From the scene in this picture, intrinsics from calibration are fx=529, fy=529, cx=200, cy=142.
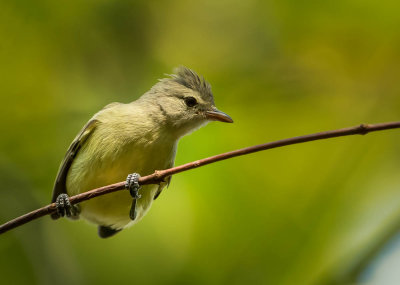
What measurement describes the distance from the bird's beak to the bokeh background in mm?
309

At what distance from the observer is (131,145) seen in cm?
316

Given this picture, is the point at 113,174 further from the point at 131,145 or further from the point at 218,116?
the point at 218,116

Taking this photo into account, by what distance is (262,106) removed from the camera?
3.86 m

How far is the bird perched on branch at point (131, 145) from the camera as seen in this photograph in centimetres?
314

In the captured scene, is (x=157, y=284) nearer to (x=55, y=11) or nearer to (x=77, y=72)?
(x=77, y=72)

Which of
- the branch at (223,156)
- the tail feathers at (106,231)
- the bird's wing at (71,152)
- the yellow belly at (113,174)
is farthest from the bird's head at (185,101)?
the branch at (223,156)

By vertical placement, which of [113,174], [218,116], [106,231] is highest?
[218,116]

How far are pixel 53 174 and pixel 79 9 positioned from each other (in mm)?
1293

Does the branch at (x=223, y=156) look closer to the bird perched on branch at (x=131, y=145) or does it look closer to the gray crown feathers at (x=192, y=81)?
the bird perched on branch at (x=131, y=145)

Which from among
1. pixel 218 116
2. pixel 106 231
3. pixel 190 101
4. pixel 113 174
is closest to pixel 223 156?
pixel 113 174

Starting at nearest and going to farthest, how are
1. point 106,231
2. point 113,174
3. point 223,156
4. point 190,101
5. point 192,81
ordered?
1. point 223,156
2. point 113,174
3. point 190,101
4. point 192,81
5. point 106,231

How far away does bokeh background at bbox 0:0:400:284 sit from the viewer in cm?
352

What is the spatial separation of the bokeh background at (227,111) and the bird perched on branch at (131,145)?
0.36 meters

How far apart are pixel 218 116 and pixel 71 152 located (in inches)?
39.3
